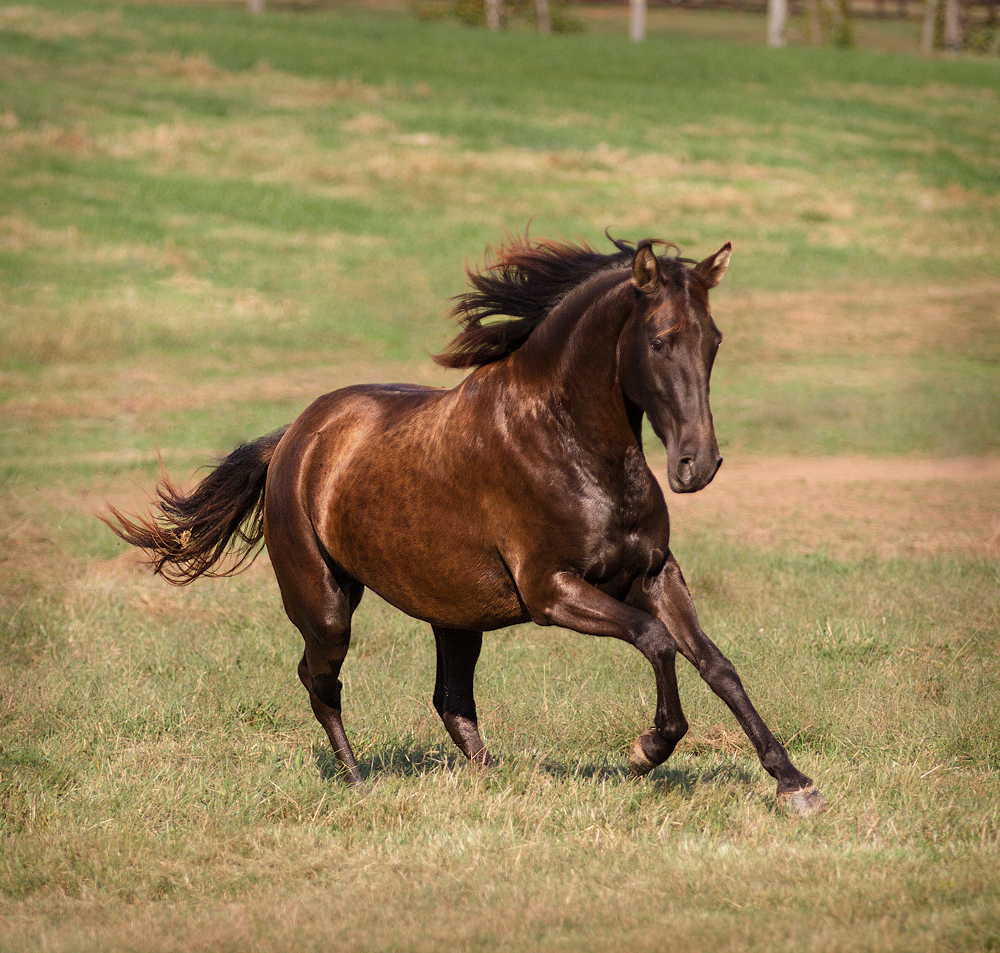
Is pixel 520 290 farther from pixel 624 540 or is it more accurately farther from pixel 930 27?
pixel 930 27

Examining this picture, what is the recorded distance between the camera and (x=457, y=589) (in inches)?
211

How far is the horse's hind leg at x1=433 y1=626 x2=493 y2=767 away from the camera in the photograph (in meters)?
5.97

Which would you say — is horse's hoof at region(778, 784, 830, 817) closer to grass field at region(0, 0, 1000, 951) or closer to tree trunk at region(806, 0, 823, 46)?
grass field at region(0, 0, 1000, 951)

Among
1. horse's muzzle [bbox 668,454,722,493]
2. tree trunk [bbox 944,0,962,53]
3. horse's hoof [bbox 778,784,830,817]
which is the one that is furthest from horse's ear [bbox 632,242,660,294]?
tree trunk [bbox 944,0,962,53]

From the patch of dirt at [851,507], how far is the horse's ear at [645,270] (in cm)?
614

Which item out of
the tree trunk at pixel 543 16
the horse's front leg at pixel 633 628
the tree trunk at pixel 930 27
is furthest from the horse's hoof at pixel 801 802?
the tree trunk at pixel 930 27

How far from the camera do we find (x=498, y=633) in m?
8.30

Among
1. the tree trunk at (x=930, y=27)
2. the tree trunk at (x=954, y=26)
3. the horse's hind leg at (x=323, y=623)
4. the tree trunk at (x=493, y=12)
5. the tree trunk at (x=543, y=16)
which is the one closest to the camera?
the horse's hind leg at (x=323, y=623)

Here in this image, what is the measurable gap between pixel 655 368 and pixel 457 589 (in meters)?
1.36

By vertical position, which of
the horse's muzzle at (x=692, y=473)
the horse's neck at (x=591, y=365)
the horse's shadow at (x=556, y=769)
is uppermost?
the horse's neck at (x=591, y=365)

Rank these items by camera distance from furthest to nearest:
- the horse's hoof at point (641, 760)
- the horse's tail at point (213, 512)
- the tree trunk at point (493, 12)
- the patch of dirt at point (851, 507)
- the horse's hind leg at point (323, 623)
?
1. the tree trunk at point (493, 12)
2. the patch of dirt at point (851, 507)
3. the horse's tail at point (213, 512)
4. the horse's hind leg at point (323, 623)
5. the horse's hoof at point (641, 760)

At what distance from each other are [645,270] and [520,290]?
0.92m

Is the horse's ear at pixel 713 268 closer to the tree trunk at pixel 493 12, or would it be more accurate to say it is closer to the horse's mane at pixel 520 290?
the horse's mane at pixel 520 290

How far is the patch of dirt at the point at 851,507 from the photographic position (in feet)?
35.2
